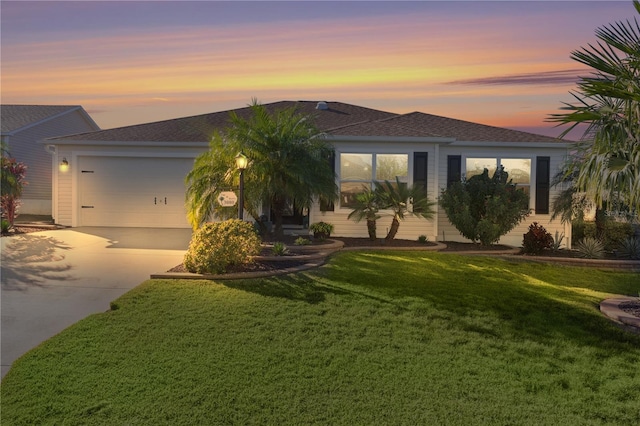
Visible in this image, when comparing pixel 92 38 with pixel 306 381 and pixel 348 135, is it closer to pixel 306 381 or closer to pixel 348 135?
pixel 348 135

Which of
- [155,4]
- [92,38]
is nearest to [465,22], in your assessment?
[155,4]

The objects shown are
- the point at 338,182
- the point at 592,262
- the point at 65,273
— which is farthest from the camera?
the point at 338,182

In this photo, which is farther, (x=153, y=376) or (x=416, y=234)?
(x=416, y=234)

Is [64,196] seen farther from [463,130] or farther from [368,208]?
[463,130]

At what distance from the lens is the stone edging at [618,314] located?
313 inches

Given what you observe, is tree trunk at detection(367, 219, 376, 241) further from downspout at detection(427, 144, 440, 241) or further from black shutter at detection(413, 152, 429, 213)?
downspout at detection(427, 144, 440, 241)

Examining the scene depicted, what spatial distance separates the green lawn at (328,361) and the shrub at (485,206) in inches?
201

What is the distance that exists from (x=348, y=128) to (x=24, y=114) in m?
18.0

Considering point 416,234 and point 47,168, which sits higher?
point 47,168

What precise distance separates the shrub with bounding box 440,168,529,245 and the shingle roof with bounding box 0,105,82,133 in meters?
18.8

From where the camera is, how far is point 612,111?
8.15m

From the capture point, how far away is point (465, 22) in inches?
550

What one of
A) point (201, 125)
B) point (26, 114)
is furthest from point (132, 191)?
point (26, 114)

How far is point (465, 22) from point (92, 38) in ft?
31.2
